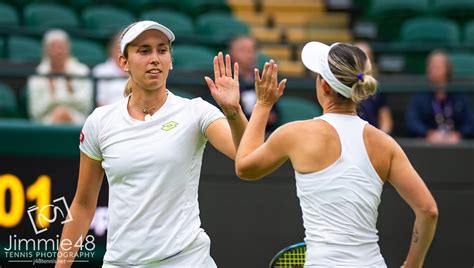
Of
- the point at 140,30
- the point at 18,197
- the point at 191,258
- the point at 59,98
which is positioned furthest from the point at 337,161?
the point at 59,98

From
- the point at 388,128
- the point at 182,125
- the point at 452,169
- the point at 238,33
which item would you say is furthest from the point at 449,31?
the point at 182,125

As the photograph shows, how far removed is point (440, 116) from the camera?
351 inches

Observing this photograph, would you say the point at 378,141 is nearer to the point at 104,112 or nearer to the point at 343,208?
the point at 343,208

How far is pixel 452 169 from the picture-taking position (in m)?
7.37

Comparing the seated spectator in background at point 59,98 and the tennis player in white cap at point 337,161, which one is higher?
the tennis player in white cap at point 337,161

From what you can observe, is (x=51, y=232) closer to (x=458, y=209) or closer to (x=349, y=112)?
(x=458, y=209)

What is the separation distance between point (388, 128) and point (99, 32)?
434cm

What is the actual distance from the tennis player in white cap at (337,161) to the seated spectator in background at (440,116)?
4.49 m

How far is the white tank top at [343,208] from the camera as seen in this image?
4.10 meters

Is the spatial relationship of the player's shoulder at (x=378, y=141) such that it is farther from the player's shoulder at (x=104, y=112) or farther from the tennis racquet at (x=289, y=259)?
the player's shoulder at (x=104, y=112)

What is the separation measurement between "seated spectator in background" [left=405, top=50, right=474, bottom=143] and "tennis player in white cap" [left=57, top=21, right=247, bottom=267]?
4.34 metres

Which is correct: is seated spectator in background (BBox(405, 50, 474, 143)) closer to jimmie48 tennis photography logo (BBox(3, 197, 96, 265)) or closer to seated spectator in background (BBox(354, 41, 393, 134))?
seated spectator in background (BBox(354, 41, 393, 134))

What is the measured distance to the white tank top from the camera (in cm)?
410

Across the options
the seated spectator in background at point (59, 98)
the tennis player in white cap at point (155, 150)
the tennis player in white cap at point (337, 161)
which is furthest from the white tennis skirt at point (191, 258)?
the seated spectator in background at point (59, 98)
